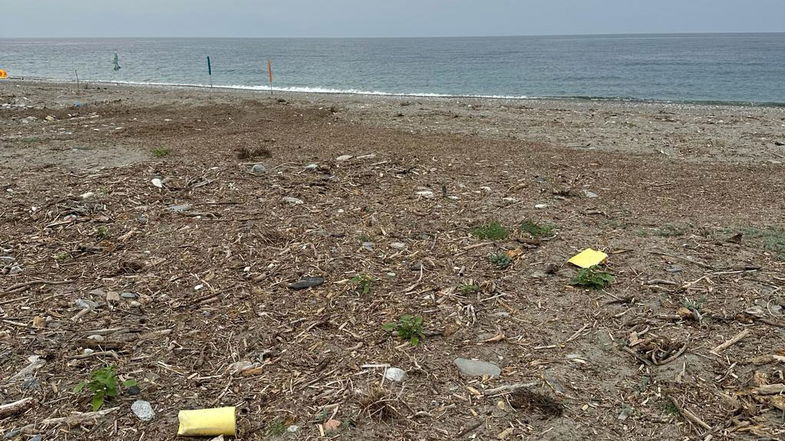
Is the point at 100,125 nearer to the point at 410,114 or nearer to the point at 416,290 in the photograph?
the point at 410,114

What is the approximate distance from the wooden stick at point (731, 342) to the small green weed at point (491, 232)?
2166 mm

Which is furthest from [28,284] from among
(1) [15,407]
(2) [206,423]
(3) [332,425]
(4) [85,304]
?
(3) [332,425]

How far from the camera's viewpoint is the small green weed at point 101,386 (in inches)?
115

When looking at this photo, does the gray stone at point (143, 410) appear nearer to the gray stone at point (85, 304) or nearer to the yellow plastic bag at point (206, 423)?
the yellow plastic bag at point (206, 423)

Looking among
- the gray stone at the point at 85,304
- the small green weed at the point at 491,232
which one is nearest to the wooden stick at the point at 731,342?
the small green weed at the point at 491,232

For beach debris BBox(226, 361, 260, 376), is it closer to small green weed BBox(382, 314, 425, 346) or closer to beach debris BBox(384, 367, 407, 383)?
beach debris BBox(384, 367, 407, 383)

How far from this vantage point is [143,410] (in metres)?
2.90

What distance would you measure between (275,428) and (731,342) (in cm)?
294

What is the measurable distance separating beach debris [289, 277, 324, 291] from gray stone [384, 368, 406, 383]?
129 cm

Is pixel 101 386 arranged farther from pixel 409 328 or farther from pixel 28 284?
pixel 409 328

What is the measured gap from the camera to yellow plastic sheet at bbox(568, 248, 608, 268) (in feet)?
15.1

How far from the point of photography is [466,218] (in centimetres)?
577

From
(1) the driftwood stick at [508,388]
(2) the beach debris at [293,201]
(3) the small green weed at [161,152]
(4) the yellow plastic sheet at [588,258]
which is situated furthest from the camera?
(3) the small green weed at [161,152]

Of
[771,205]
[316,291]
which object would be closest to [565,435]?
[316,291]
